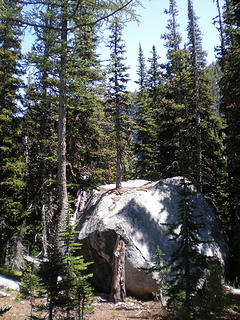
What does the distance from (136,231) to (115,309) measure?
3.75 metres

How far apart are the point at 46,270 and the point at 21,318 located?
359 cm

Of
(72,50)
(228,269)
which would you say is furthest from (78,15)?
(228,269)

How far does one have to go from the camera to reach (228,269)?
1274cm

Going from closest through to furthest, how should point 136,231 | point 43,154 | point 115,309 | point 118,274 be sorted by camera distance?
1. point 115,309
2. point 118,274
3. point 136,231
4. point 43,154

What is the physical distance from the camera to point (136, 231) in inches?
477

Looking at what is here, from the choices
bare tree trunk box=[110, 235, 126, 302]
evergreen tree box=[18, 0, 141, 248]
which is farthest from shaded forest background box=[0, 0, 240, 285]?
bare tree trunk box=[110, 235, 126, 302]

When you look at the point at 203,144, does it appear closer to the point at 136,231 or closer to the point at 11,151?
the point at 136,231

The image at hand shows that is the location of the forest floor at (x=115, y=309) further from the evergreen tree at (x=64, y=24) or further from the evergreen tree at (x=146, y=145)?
the evergreen tree at (x=146, y=145)

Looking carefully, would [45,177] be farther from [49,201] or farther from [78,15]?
[78,15]

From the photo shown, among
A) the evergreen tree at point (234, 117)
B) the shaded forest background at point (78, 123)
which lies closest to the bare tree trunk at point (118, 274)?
the shaded forest background at point (78, 123)

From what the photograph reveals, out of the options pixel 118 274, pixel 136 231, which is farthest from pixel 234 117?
pixel 118 274

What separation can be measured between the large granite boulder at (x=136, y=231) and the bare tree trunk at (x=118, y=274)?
298mm

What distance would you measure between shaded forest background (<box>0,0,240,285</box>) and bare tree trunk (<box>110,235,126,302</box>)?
3.08 m

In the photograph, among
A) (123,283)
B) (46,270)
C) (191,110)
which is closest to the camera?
(46,270)
